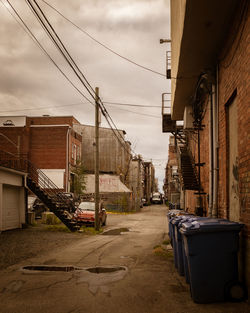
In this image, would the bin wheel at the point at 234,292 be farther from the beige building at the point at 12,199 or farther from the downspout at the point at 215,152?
the beige building at the point at 12,199

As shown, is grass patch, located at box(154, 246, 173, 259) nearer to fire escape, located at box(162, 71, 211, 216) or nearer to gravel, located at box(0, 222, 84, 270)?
fire escape, located at box(162, 71, 211, 216)

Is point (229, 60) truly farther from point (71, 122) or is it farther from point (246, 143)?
point (71, 122)

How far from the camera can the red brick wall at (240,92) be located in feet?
20.3

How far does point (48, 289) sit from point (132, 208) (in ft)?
131

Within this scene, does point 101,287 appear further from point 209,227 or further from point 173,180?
point 173,180

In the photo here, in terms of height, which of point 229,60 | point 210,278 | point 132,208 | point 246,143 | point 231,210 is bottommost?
point 132,208

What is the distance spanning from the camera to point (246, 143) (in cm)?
621

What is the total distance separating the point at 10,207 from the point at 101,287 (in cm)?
1294

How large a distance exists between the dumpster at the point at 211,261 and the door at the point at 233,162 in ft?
6.85

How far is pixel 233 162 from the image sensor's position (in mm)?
7906

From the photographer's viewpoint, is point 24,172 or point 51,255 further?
point 24,172

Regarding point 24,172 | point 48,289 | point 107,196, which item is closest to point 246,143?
point 48,289

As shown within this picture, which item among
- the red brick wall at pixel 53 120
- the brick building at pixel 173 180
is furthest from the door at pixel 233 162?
the red brick wall at pixel 53 120

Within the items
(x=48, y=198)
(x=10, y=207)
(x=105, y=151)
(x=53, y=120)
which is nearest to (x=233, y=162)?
(x=48, y=198)
